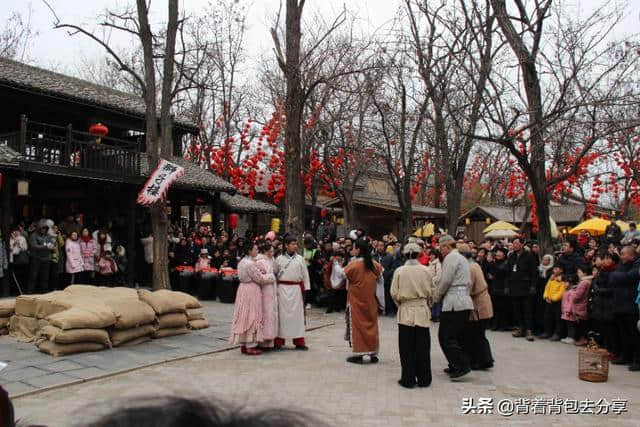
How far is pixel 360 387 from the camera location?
6.72 meters

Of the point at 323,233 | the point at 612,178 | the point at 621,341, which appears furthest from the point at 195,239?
the point at 612,178

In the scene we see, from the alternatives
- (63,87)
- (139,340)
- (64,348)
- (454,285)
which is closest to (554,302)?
(454,285)

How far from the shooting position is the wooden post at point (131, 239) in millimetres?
16281

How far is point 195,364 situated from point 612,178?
18813 millimetres

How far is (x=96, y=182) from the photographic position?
1628 centimetres

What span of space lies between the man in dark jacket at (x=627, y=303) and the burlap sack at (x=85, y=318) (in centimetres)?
691

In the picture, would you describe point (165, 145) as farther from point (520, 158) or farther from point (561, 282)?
point (561, 282)

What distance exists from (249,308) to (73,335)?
238 centimetres

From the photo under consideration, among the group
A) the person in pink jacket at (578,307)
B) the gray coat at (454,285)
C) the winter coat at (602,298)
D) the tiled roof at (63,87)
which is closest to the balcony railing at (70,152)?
the tiled roof at (63,87)

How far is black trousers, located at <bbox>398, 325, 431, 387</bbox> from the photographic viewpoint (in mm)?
6727

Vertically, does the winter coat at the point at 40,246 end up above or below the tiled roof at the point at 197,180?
below

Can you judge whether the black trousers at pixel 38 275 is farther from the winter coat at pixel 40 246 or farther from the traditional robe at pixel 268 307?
the traditional robe at pixel 268 307

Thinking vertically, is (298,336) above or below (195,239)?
below

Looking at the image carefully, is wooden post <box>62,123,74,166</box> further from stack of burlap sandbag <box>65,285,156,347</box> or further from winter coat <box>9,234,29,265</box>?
stack of burlap sandbag <box>65,285,156,347</box>
